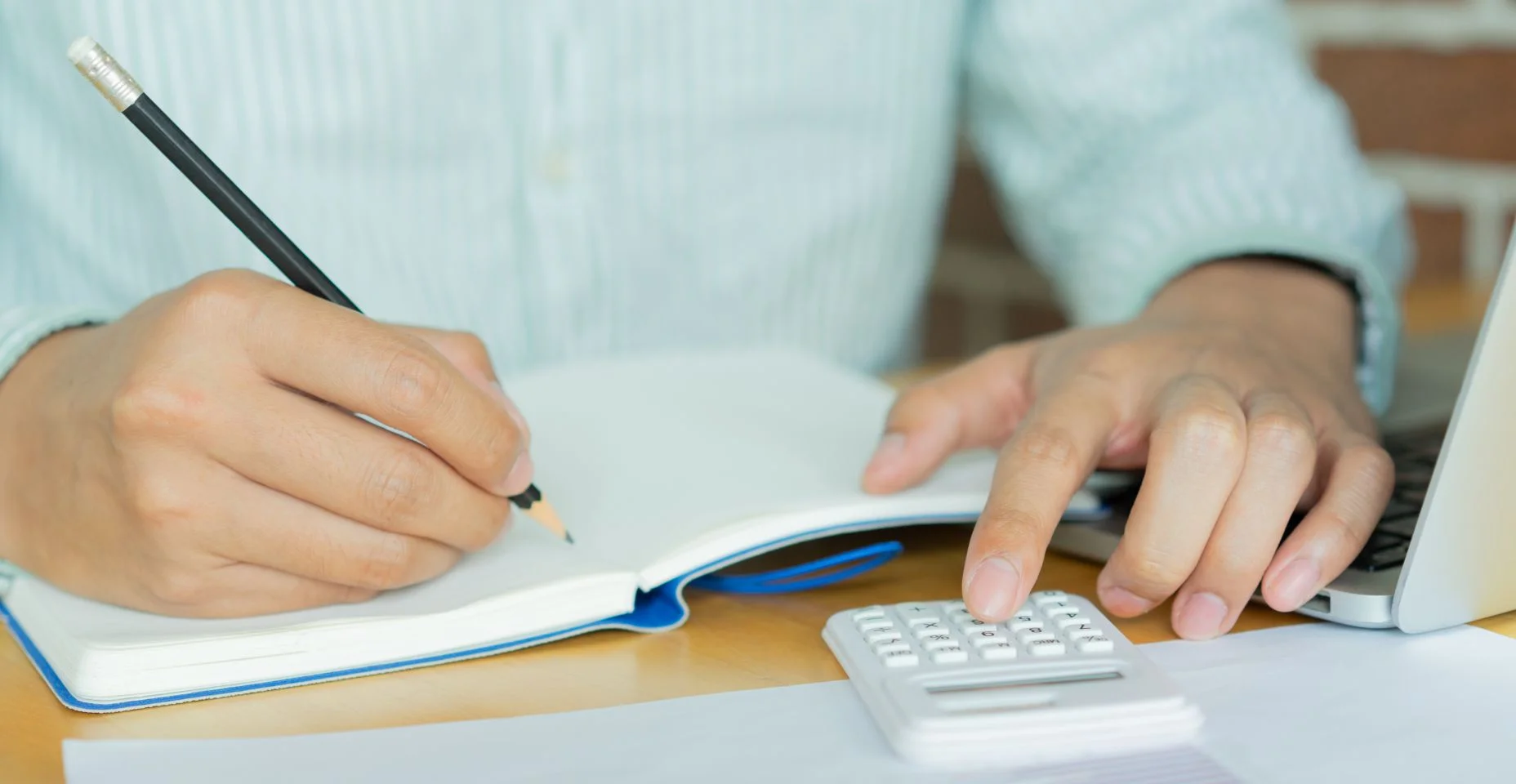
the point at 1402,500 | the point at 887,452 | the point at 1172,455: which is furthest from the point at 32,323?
the point at 1402,500

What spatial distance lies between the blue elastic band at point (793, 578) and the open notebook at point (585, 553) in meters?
0.01

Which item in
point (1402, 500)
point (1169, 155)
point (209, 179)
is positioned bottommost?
point (1402, 500)

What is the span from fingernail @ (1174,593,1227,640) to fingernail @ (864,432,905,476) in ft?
0.44

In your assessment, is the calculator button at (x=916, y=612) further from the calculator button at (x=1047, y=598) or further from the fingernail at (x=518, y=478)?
the fingernail at (x=518, y=478)

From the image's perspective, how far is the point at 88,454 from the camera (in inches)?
18.5

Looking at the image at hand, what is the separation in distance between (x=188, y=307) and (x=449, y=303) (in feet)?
1.39

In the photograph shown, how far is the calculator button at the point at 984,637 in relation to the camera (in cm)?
41

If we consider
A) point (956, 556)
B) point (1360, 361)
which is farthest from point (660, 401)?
point (1360, 361)

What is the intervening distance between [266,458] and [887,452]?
0.24 metres

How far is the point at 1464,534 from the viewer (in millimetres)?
420

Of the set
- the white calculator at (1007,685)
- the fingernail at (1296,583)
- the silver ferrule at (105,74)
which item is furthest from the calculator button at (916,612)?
the silver ferrule at (105,74)

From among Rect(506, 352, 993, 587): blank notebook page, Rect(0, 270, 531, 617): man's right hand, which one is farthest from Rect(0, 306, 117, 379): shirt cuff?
Rect(506, 352, 993, 587): blank notebook page

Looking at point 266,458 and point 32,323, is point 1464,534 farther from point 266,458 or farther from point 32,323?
point 32,323

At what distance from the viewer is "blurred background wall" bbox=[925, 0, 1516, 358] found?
1.16 meters
